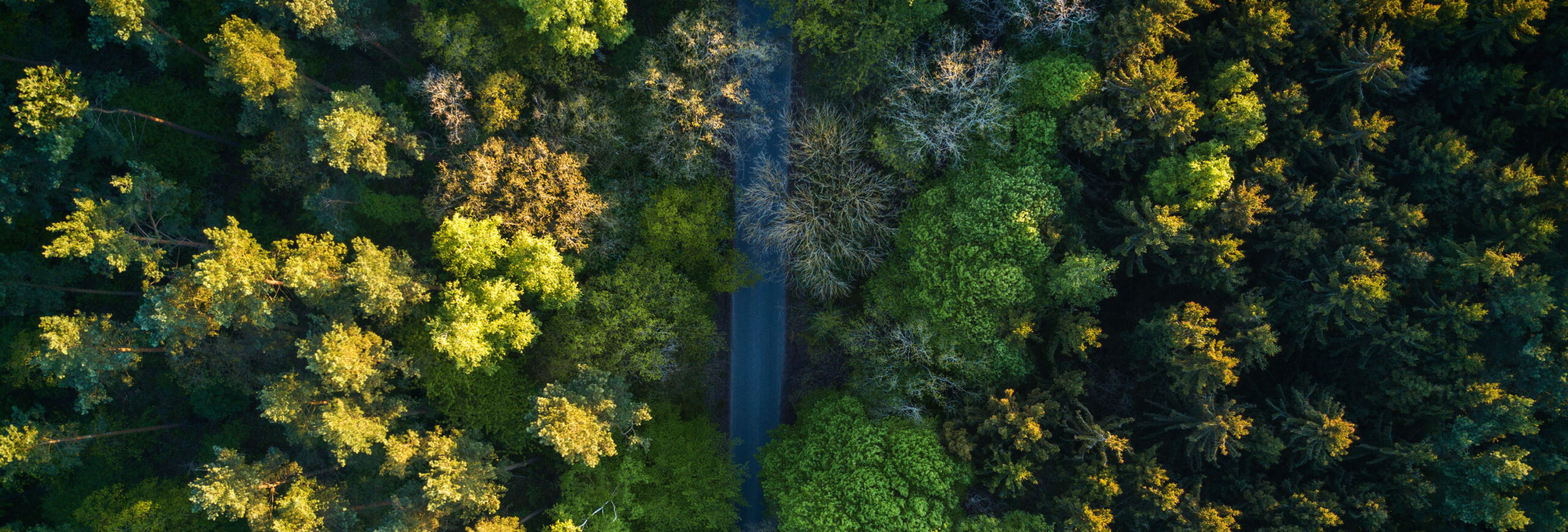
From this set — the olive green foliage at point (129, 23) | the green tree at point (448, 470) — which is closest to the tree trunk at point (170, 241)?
the olive green foliage at point (129, 23)

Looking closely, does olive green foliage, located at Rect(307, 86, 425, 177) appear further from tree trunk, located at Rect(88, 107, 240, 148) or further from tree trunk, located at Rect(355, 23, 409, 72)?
tree trunk, located at Rect(88, 107, 240, 148)

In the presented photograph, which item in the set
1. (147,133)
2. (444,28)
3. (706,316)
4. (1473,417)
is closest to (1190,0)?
(1473,417)

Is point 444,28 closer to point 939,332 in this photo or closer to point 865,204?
point 865,204

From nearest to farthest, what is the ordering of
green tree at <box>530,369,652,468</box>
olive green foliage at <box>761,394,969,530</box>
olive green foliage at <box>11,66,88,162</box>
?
green tree at <box>530,369,652,468</box>
olive green foliage at <box>761,394,969,530</box>
olive green foliage at <box>11,66,88,162</box>

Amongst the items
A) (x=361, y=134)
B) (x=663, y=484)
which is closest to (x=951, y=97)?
(x=663, y=484)

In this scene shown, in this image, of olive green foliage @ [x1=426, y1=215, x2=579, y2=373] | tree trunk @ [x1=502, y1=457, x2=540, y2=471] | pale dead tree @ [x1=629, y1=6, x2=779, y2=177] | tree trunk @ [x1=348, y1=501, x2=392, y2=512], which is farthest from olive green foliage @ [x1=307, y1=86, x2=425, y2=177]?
tree trunk @ [x1=348, y1=501, x2=392, y2=512]

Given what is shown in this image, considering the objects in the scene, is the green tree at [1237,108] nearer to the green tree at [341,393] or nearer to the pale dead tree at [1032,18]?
the pale dead tree at [1032,18]

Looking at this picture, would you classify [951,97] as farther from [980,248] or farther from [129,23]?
[129,23]
